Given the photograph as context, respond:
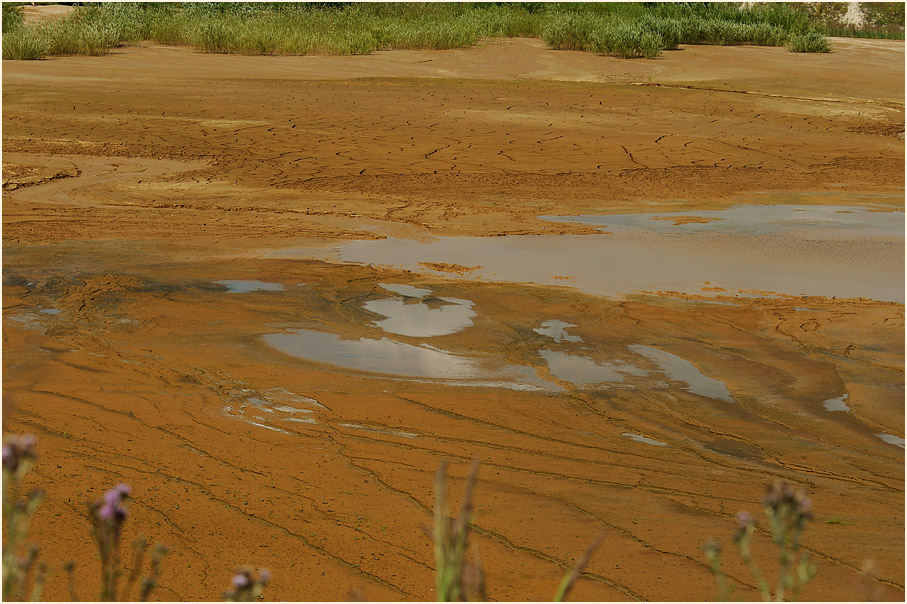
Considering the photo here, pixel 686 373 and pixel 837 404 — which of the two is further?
pixel 686 373

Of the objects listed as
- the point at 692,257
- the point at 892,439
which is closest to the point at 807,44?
the point at 692,257

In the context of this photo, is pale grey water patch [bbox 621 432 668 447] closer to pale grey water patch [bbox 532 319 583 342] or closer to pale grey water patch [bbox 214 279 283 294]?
pale grey water patch [bbox 532 319 583 342]

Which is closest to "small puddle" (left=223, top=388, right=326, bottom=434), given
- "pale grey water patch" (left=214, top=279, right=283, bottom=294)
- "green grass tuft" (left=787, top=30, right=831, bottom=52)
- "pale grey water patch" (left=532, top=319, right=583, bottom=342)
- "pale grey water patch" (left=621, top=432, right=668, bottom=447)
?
"pale grey water patch" (left=621, top=432, right=668, bottom=447)

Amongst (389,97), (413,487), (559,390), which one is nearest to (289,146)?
(389,97)

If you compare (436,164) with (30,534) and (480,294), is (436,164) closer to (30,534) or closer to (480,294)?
(480,294)

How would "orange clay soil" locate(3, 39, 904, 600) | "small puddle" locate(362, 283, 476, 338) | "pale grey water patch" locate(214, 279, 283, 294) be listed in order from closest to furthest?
"orange clay soil" locate(3, 39, 904, 600), "small puddle" locate(362, 283, 476, 338), "pale grey water patch" locate(214, 279, 283, 294)

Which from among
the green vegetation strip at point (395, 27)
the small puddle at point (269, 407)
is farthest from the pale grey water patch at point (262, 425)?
the green vegetation strip at point (395, 27)

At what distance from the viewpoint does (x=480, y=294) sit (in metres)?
8.32

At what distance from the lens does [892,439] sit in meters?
5.57

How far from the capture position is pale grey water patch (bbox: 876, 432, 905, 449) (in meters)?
5.50

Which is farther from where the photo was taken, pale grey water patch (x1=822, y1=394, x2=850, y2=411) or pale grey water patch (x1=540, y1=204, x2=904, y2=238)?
pale grey water patch (x1=540, y1=204, x2=904, y2=238)

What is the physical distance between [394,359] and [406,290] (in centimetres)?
185

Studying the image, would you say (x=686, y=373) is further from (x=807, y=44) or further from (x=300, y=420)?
(x=807, y=44)

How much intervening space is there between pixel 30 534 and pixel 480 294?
4.80 metres
